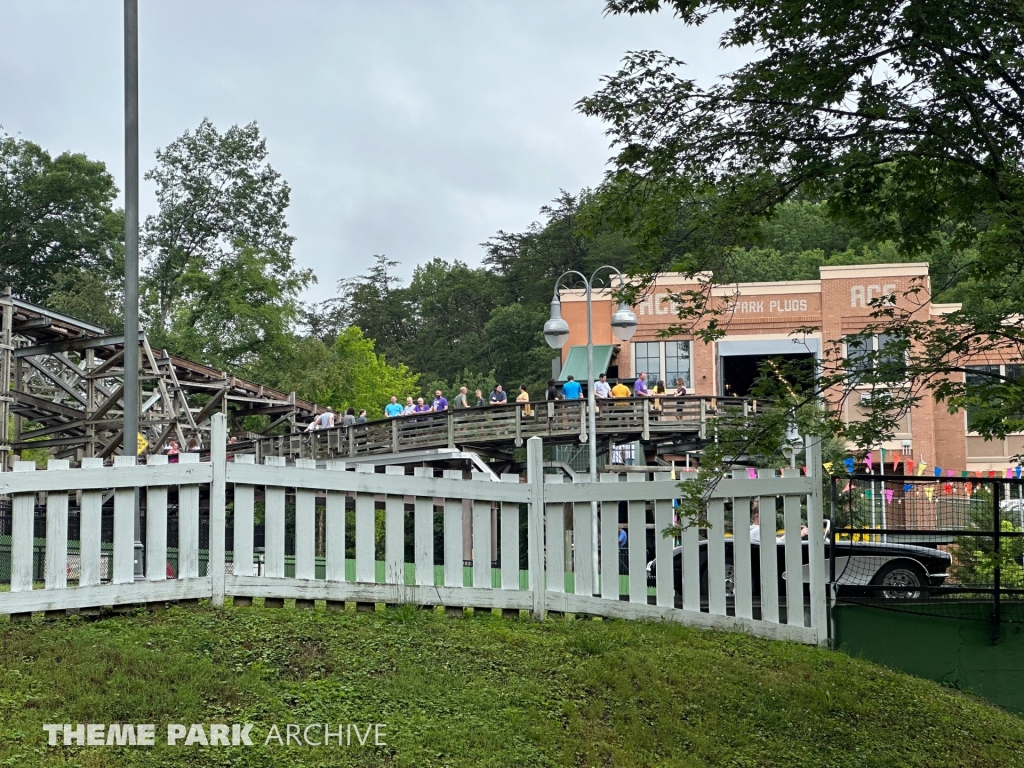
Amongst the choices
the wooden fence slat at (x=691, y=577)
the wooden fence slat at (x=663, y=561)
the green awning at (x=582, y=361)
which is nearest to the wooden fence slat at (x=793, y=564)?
the wooden fence slat at (x=691, y=577)

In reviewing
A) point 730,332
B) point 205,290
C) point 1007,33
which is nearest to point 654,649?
point 1007,33

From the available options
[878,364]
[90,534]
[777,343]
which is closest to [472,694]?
[90,534]

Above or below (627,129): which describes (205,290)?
above

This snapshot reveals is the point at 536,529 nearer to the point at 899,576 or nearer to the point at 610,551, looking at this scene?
the point at 610,551

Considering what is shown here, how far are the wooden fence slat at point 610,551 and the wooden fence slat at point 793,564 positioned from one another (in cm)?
152

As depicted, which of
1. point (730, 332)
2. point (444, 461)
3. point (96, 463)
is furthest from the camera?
point (730, 332)

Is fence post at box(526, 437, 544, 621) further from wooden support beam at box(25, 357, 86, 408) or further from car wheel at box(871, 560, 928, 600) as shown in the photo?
wooden support beam at box(25, 357, 86, 408)

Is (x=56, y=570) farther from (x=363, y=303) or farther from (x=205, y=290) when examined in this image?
(x=363, y=303)

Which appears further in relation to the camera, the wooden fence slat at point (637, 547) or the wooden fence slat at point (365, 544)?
the wooden fence slat at point (637, 547)

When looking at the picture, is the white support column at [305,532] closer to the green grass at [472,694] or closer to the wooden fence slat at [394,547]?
the green grass at [472,694]

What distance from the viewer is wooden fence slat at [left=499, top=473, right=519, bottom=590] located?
9.43 metres

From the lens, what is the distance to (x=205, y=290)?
61.9 meters

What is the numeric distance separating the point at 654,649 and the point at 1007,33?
209 inches

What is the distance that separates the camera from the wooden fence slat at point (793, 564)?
9984 mm
